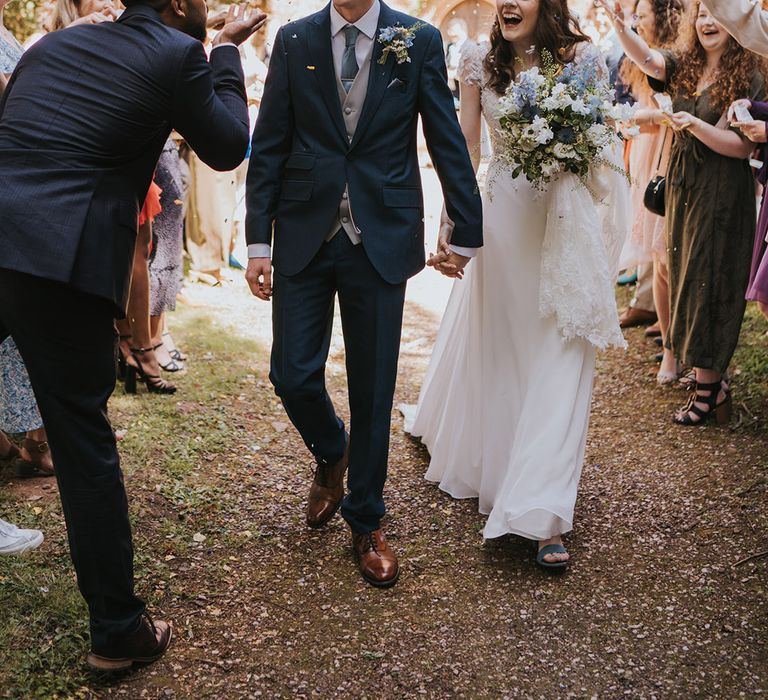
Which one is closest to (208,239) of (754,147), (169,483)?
(169,483)

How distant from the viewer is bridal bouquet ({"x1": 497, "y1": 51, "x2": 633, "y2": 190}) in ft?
11.5

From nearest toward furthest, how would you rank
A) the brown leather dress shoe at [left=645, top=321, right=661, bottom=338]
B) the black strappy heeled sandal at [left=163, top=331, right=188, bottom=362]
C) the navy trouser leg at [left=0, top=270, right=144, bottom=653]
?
the navy trouser leg at [left=0, top=270, right=144, bottom=653] → the black strappy heeled sandal at [left=163, top=331, right=188, bottom=362] → the brown leather dress shoe at [left=645, top=321, right=661, bottom=338]

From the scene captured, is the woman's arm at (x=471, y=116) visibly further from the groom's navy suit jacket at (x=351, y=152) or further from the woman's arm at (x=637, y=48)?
the woman's arm at (x=637, y=48)

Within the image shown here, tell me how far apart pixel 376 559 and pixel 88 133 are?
2118 mm

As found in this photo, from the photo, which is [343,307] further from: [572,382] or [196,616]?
[196,616]

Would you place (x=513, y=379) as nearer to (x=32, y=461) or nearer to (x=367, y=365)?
(x=367, y=365)

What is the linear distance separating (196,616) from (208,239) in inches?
242

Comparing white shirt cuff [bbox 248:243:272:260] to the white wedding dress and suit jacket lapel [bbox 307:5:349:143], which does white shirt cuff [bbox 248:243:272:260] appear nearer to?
suit jacket lapel [bbox 307:5:349:143]

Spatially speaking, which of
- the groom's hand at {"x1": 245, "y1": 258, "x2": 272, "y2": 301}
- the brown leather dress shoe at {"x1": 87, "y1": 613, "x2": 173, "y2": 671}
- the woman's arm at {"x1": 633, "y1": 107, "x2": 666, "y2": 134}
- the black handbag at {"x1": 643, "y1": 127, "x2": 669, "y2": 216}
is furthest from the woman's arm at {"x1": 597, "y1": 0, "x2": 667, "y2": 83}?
the brown leather dress shoe at {"x1": 87, "y1": 613, "x2": 173, "y2": 671}

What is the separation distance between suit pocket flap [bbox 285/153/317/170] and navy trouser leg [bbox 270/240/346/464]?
0.32m

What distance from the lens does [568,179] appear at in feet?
12.3

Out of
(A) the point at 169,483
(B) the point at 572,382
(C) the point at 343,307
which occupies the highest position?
(C) the point at 343,307

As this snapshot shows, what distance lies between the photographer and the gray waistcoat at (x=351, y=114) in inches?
130

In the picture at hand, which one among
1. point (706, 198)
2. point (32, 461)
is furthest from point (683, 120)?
point (32, 461)
